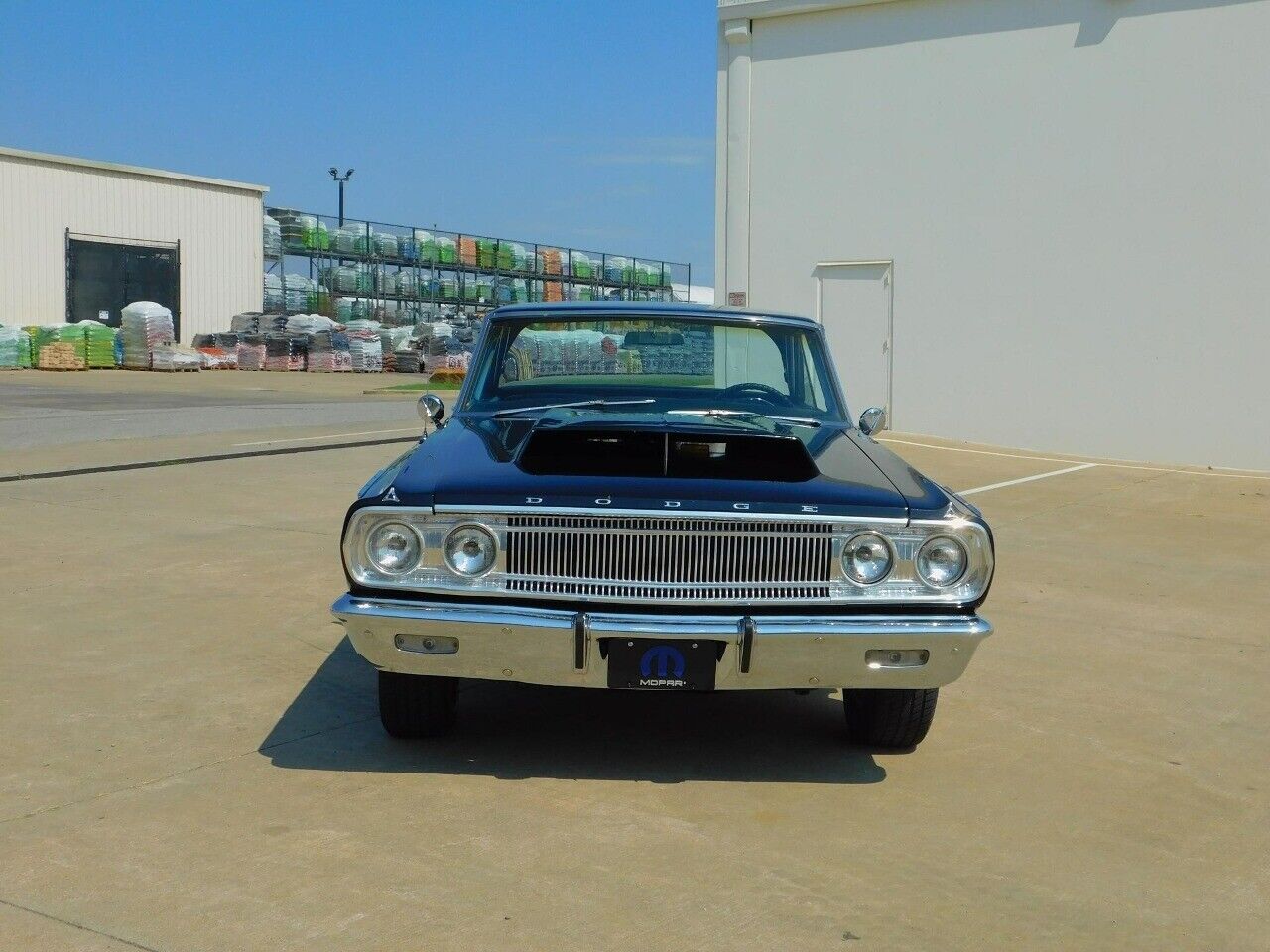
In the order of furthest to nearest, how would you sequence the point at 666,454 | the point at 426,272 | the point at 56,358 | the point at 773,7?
the point at 426,272 < the point at 56,358 < the point at 773,7 < the point at 666,454

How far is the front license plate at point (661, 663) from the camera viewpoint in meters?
3.91

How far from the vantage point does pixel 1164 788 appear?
4.27m

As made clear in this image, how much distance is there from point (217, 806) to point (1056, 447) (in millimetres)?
12729

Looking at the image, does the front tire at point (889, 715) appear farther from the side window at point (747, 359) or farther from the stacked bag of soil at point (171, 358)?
the stacked bag of soil at point (171, 358)

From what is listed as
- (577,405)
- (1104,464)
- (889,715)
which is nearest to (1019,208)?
(1104,464)

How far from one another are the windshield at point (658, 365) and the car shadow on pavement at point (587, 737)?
3.65 feet

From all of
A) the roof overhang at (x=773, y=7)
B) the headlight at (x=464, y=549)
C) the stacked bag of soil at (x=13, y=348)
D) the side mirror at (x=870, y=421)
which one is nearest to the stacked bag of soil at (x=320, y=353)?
the stacked bag of soil at (x=13, y=348)

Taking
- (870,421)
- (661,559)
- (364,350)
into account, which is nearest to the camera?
(661,559)

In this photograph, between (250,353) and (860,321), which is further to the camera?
(250,353)

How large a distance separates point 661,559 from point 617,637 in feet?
0.86

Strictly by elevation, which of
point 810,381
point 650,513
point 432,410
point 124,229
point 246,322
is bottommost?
point 650,513

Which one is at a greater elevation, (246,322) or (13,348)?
(246,322)

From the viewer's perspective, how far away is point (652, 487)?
4.05 m

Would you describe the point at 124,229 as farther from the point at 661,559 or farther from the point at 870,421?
the point at 661,559
